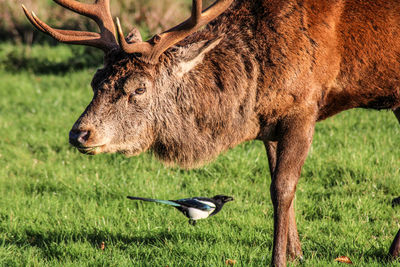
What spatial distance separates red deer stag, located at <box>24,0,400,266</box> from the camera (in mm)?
4145

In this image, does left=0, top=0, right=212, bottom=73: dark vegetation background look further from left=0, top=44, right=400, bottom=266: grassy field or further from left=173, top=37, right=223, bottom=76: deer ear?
Answer: left=173, top=37, right=223, bottom=76: deer ear

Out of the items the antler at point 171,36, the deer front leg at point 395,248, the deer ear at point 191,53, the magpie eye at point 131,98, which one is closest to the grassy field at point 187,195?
the deer front leg at point 395,248

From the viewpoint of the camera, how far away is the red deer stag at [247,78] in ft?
13.6

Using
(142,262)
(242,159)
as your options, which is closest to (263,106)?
(142,262)

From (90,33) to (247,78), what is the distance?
133 centimetres

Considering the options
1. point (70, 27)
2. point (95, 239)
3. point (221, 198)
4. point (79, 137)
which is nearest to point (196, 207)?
point (221, 198)

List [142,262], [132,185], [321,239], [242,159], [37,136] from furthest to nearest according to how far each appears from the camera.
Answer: [37,136] < [242,159] < [132,185] < [321,239] < [142,262]

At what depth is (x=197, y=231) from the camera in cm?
477

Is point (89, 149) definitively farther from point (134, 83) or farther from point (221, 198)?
point (221, 198)

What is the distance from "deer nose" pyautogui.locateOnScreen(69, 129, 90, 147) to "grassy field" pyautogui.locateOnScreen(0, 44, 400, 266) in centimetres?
95

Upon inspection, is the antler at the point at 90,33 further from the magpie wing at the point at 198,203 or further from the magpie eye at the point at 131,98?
the magpie wing at the point at 198,203

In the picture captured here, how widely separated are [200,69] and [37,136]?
385 centimetres

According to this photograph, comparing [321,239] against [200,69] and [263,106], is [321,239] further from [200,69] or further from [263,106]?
[200,69]

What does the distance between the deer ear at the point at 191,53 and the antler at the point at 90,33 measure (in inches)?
20.4
